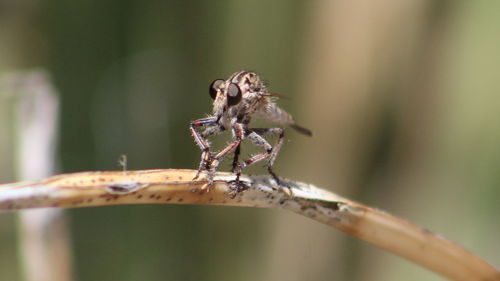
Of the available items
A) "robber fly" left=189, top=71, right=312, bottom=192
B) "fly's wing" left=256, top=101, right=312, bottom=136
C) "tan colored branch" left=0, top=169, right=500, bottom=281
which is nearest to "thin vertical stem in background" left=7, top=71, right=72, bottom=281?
"robber fly" left=189, top=71, right=312, bottom=192

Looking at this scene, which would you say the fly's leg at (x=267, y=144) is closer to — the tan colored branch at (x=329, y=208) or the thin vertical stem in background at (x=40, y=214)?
the tan colored branch at (x=329, y=208)

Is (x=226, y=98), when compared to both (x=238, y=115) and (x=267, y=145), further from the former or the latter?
(x=267, y=145)

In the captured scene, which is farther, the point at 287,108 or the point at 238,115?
the point at 287,108

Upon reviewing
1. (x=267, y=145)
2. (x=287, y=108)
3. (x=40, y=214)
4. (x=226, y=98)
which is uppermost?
(x=226, y=98)

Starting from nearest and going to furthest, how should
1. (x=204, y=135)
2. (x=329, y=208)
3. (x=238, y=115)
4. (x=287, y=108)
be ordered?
(x=329, y=208) → (x=204, y=135) → (x=238, y=115) → (x=287, y=108)

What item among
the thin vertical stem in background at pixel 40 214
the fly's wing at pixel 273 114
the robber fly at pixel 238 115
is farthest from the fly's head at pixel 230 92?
the thin vertical stem in background at pixel 40 214

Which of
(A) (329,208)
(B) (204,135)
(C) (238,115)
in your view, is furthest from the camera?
(C) (238,115)

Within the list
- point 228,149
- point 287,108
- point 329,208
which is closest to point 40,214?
point 228,149
